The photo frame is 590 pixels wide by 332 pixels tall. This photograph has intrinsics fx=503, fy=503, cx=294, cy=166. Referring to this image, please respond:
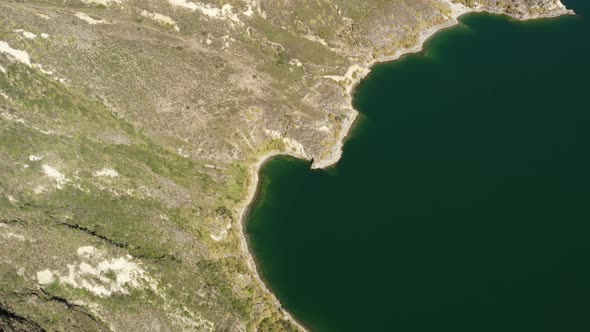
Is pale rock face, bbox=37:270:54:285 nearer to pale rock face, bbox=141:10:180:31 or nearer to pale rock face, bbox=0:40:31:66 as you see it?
pale rock face, bbox=0:40:31:66

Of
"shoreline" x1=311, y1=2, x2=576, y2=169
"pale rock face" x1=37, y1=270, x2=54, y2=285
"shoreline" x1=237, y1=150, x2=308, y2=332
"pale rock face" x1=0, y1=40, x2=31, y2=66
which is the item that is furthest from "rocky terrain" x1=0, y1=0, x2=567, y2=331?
"shoreline" x1=311, y1=2, x2=576, y2=169

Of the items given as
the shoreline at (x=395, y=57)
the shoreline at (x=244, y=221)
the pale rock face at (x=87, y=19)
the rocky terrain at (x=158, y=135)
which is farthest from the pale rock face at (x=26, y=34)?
the shoreline at (x=395, y=57)

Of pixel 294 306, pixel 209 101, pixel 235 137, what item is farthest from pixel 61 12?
pixel 294 306

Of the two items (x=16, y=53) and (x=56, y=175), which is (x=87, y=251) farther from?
(x=16, y=53)

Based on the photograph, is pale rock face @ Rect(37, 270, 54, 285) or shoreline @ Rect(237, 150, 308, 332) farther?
shoreline @ Rect(237, 150, 308, 332)

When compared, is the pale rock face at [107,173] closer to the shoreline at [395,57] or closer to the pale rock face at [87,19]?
the pale rock face at [87,19]

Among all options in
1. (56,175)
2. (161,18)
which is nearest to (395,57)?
(161,18)

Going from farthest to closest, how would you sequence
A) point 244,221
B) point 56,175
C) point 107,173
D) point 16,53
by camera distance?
point 16,53 → point 244,221 → point 107,173 → point 56,175

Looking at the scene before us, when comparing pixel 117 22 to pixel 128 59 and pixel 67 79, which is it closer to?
pixel 128 59

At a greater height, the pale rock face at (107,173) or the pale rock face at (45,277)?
the pale rock face at (107,173)
